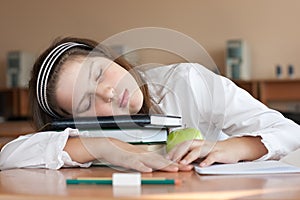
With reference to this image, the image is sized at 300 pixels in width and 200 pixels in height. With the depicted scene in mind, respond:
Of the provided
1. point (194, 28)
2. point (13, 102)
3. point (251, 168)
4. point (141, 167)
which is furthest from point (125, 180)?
point (13, 102)

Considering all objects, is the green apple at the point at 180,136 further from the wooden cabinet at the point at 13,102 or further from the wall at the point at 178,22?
the wooden cabinet at the point at 13,102

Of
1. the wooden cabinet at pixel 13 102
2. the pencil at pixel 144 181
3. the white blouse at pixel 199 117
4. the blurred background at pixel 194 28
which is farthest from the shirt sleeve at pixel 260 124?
the wooden cabinet at pixel 13 102

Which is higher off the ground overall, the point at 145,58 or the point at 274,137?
the point at 145,58

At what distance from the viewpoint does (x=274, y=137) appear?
108cm

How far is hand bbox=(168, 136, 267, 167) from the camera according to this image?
976 mm

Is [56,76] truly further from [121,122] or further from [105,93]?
[121,122]

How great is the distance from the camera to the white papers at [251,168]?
874mm

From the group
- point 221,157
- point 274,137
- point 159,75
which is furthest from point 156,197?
point 159,75

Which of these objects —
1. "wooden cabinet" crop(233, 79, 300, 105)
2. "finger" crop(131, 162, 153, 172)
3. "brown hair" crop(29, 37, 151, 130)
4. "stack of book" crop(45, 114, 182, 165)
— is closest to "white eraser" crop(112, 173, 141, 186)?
"finger" crop(131, 162, 153, 172)

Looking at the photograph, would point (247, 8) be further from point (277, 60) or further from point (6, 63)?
point (6, 63)

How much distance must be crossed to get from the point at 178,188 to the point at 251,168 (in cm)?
22

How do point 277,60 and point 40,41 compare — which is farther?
point 40,41

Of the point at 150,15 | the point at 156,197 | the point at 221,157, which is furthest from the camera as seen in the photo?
the point at 150,15

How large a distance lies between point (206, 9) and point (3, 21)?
2079 millimetres
